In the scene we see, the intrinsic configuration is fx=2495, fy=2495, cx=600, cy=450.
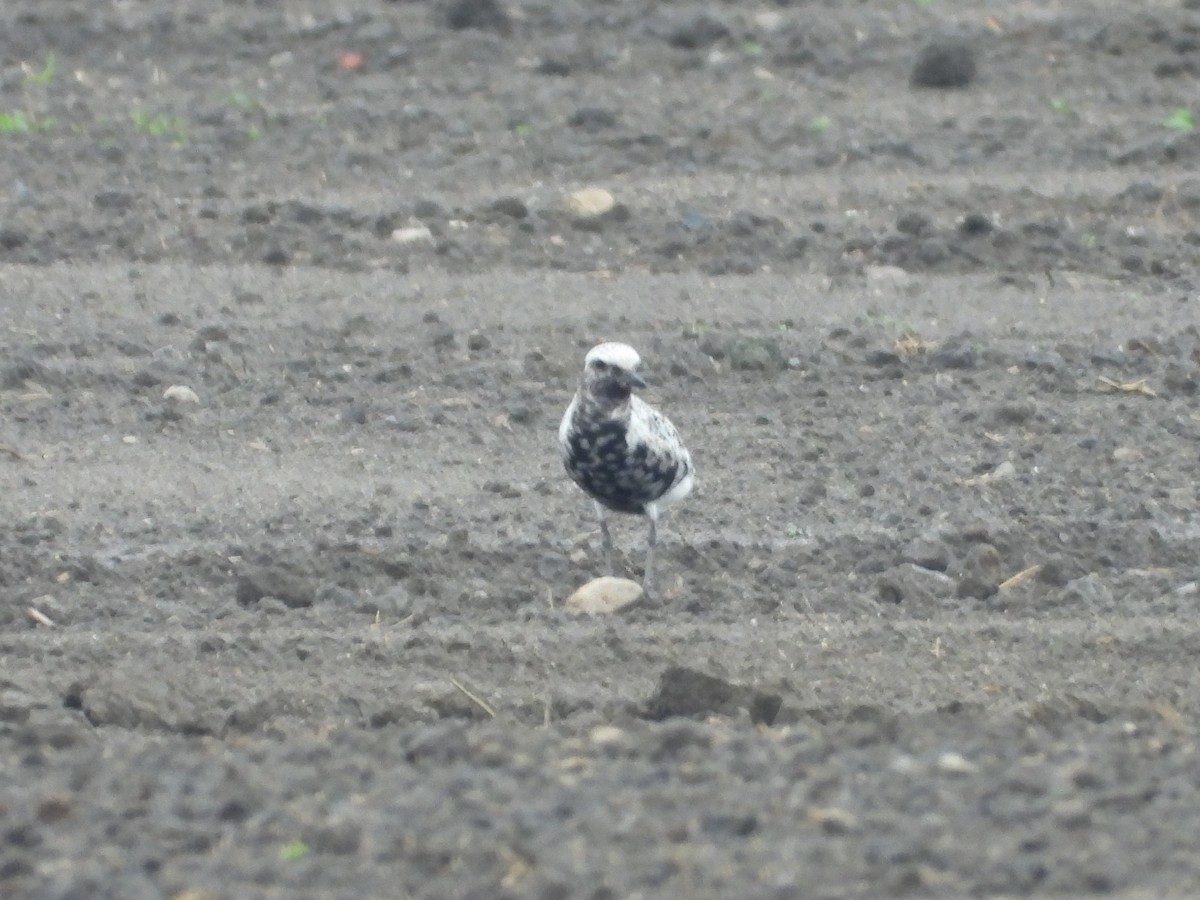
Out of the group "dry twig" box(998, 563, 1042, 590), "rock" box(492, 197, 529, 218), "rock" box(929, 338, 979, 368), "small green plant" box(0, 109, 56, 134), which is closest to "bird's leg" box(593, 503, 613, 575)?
"dry twig" box(998, 563, 1042, 590)

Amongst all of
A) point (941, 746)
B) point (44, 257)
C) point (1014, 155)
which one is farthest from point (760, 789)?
point (1014, 155)

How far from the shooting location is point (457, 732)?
6957 mm

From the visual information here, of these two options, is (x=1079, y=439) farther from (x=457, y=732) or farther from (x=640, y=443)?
(x=457, y=732)

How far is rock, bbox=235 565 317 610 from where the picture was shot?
9375mm

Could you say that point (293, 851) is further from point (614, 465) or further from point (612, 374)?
point (612, 374)

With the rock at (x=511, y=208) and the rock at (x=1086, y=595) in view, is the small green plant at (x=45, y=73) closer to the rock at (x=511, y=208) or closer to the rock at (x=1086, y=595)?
the rock at (x=511, y=208)

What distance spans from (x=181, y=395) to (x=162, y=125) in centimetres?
519

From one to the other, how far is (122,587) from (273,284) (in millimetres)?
4366

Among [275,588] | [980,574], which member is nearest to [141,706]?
[275,588]

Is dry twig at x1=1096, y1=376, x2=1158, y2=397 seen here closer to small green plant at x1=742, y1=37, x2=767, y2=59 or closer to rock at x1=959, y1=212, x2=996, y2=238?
Result: rock at x1=959, y1=212, x2=996, y2=238

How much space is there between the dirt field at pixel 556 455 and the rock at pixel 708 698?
14 millimetres

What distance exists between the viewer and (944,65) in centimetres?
1772

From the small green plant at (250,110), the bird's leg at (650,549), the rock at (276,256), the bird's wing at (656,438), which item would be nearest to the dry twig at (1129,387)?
the bird's wing at (656,438)

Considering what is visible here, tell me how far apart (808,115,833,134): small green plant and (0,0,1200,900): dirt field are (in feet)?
0.24
